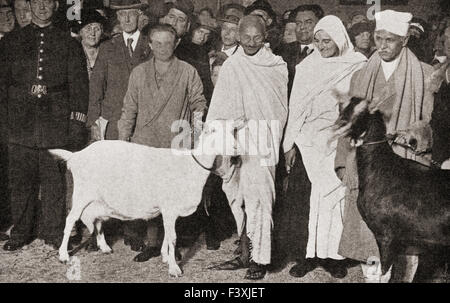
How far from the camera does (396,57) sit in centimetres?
468

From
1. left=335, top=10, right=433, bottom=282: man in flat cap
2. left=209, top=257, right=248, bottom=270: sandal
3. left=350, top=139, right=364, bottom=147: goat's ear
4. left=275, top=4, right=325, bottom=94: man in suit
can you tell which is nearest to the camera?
left=350, top=139, right=364, bottom=147: goat's ear

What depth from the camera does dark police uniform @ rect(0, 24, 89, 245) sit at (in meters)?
5.17

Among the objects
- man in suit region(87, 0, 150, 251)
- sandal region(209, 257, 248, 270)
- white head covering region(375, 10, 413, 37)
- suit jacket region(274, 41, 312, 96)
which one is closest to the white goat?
man in suit region(87, 0, 150, 251)

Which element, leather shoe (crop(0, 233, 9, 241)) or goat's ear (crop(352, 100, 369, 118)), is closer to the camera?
goat's ear (crop(352, 100, 369, 118))

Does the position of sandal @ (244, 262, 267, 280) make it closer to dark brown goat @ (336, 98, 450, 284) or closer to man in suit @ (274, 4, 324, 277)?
man in suit @ (274, 4, 324, 277)

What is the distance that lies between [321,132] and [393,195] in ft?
2.78

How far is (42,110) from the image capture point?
519cm

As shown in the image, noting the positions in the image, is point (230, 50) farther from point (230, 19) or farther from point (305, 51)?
point (305, 51)

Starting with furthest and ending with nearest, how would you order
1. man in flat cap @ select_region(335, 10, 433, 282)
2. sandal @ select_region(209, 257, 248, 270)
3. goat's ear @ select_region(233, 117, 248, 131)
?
sandal @ select_region(209, 257, 248, 270), goat's ear @ select_region(233, 117, 248, 131), man in flat cap @ select_region(335, 10, 433, 282)

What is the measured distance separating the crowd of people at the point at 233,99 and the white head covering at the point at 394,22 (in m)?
0.01

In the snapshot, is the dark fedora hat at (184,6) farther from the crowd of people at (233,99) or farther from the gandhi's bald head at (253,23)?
the gandhi's bald head at (253,23)

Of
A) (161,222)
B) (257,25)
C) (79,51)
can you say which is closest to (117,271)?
(161,222)

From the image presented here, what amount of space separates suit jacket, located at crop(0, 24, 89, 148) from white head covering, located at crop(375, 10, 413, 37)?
8.66 ft

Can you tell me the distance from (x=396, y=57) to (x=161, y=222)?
246 centimetres
